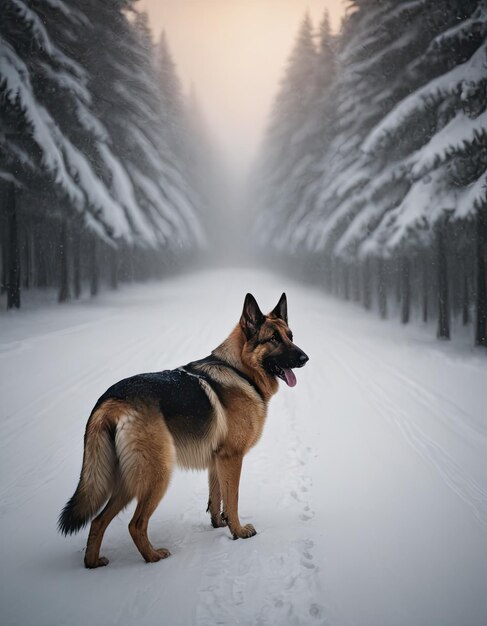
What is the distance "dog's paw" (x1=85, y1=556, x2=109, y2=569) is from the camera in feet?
10.2

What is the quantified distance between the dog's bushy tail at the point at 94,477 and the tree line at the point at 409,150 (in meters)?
10.2

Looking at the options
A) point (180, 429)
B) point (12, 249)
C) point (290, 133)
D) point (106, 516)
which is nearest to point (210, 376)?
point (180, 429)

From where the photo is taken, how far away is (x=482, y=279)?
11.5 m

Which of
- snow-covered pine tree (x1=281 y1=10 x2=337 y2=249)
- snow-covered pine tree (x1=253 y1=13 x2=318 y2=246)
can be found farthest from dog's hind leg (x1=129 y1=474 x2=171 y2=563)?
snow-covered pine tree (x1=253 y1=13 x2=318 y2=246)

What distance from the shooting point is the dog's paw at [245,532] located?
3.62 meters

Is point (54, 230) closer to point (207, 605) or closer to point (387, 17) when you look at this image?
point (387, 17)

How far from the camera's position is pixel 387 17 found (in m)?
14.1

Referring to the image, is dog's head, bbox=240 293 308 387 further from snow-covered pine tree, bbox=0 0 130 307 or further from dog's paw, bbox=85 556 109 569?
snow-covered pine tree, bbox=0 0 130 307

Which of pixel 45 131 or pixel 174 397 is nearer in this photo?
pixel 174 397

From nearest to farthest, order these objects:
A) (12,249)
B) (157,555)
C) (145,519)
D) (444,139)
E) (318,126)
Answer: (145,519), (157,555), (444,139), (12,249), (318,126)

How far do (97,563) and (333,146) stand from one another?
72.2ft

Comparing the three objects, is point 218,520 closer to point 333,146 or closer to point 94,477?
point 94,477

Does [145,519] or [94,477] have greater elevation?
[94,477]

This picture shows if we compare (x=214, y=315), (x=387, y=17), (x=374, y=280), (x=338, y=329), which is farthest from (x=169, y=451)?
(x=374, y=280)
